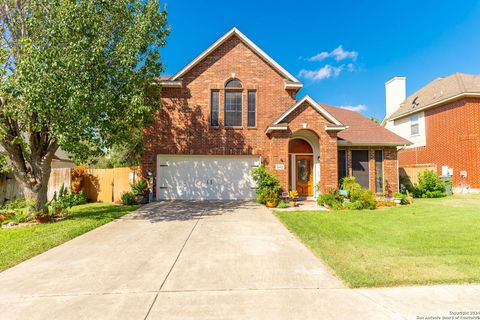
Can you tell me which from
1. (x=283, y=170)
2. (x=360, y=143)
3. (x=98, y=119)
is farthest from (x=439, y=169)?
(x=98, y=119)

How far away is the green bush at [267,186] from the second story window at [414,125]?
15358 millimetres

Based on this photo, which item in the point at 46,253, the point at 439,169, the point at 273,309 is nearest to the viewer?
the point at 273,309

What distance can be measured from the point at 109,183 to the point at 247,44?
1082cm

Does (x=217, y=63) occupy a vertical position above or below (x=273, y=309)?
above

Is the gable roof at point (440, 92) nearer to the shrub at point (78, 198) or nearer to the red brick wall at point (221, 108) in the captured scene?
the red brick wall at point (221, 108)

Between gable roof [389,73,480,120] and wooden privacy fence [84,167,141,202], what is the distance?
67.5 feet

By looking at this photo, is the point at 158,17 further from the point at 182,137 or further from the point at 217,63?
the point at 182,137

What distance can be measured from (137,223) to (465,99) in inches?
823

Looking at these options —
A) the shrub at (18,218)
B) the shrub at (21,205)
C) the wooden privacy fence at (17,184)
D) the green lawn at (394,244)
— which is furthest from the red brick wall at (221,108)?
the shrub at (18,218)

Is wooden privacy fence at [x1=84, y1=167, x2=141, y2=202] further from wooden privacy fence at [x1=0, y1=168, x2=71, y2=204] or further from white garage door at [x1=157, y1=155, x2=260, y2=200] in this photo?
white garage door at [x1=157, y1=155, x2=260, y2=200]

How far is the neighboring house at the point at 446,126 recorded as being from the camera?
54.9 feet

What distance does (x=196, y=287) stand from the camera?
13.2 feet

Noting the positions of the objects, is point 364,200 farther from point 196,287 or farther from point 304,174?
point 196,287

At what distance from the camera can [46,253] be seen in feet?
18.9
